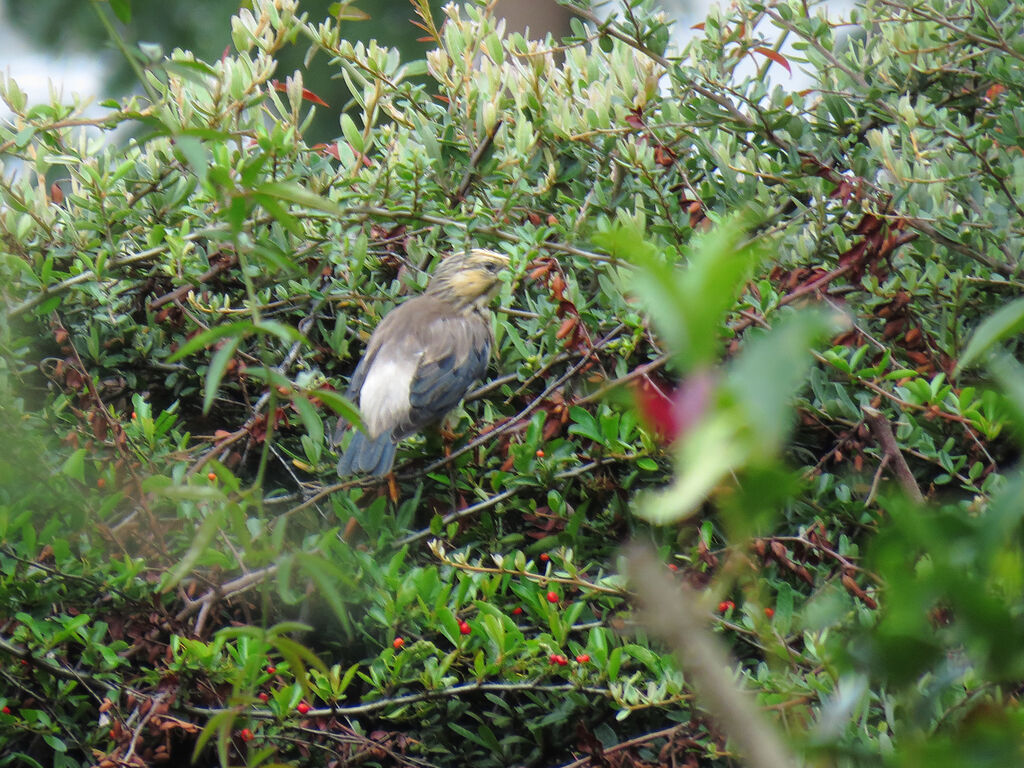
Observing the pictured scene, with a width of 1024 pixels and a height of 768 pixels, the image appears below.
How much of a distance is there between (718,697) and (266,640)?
611 mm

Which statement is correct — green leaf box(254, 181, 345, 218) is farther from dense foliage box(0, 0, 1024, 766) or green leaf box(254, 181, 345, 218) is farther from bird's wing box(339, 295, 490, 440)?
bird's wing box(339, 295, 490, 440)

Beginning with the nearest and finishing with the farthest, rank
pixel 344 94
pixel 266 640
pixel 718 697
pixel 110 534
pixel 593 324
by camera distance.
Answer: pixel 718 697, pixel 266 640, pixel 110 534, pixel 593 324, pixel 344 94

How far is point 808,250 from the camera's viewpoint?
9.08 ft

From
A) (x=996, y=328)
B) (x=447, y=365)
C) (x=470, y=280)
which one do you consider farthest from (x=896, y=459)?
(x=470, y=280)

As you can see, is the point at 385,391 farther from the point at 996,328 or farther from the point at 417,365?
the point at 996,328

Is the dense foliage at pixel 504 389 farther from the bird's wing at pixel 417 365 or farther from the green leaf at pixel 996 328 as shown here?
the green leaf at pixel 996 328

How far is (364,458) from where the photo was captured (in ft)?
9.73

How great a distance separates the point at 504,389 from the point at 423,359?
3.33ft

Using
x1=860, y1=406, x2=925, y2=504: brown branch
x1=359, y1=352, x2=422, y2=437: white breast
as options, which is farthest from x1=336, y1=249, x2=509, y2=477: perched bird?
x1=860, y1=406, x2=925, y2=504: brown branch

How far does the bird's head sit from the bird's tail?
2.91 feet

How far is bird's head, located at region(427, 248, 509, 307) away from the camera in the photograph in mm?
3973

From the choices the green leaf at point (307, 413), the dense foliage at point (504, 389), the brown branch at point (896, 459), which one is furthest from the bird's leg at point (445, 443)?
the green leaf at point (307, 413)

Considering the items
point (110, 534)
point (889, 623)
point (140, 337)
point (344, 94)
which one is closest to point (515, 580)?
point (110, 534)

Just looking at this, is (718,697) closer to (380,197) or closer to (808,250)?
(808,250)
